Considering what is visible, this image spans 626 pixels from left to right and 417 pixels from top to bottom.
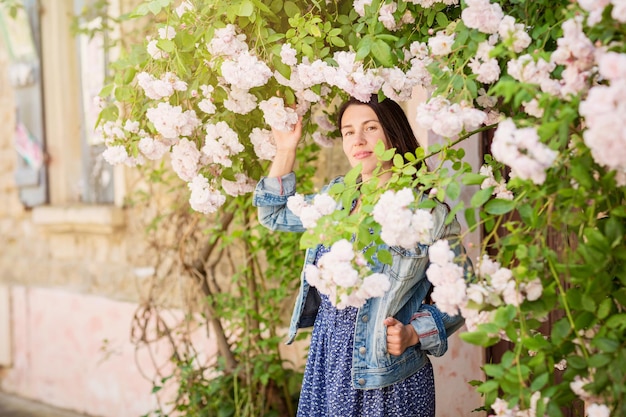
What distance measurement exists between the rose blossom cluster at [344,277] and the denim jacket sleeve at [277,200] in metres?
0.74

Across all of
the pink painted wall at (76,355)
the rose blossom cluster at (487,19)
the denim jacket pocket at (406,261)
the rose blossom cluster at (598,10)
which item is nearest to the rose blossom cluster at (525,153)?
the rose blossom cluster at (598,10)

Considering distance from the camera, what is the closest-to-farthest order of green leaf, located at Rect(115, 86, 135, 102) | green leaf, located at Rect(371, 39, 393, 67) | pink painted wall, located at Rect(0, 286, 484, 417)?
green leaf, located at Rect(371, 39, 393, 67) → green leaf, located at Rect(115, 86, 135, 102) → pink painted wall, located at Rect(0, 286, 484, 417)

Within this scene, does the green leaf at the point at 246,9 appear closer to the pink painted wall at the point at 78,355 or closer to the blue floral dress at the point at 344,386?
the blue floral dress at the point at 344,386

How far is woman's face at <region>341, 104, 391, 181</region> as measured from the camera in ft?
8.68

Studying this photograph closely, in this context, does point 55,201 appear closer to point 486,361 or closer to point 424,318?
point 486,361

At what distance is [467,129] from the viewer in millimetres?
2221

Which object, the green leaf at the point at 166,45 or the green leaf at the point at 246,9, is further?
the green leaf at the point at 166,45

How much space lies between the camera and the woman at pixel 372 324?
2.53m

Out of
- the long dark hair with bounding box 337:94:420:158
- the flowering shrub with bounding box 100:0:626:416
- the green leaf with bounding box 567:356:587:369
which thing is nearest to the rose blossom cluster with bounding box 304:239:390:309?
the flowering shrub with bounding box 100:0:626:416

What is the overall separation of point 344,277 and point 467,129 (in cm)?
54

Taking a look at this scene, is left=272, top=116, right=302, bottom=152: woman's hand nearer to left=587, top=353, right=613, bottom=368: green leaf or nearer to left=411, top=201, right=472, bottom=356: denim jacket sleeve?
left=411, top=201, right=472, bottom=356: denim jacket sleeve

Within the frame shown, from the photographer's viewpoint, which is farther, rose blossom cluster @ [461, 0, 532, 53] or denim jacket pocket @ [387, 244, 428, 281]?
denim jacket pocket @ [387, 244, 428, 281]

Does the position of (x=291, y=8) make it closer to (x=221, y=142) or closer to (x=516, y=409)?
(x=221, y=142)

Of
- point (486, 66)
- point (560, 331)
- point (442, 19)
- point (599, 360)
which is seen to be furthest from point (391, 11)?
point (599, 360)
